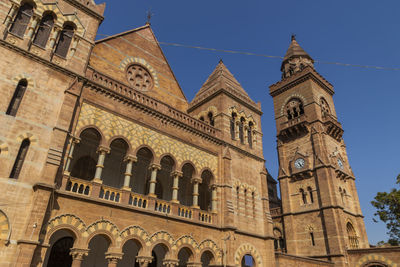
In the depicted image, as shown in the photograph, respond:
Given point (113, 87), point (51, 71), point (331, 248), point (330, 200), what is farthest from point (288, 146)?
point (51, 71)

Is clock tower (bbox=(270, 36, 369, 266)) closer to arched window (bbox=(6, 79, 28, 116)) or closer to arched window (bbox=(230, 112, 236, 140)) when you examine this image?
arched window (bbox=(230, 112, 236, 140))

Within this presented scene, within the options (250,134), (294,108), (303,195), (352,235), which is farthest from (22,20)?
(352,235)

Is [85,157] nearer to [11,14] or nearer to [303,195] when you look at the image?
[11,14]

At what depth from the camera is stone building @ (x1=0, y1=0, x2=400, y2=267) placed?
39.4 feet

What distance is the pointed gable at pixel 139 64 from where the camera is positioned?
18.9 metres

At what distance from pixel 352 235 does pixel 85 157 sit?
85.2 ft

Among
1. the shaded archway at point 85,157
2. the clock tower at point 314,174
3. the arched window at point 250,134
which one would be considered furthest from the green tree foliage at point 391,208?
the shaded archway at point 85,157

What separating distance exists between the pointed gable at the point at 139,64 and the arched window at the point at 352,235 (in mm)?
20190

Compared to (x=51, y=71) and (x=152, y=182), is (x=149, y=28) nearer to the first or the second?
(x=51, y=71)

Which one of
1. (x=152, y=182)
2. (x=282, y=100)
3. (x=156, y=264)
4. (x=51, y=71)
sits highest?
(x=282, y=100)

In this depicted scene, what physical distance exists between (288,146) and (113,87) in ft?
75.6

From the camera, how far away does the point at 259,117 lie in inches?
1004

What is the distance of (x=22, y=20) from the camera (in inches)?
550

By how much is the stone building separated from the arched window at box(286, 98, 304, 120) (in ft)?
17.7
